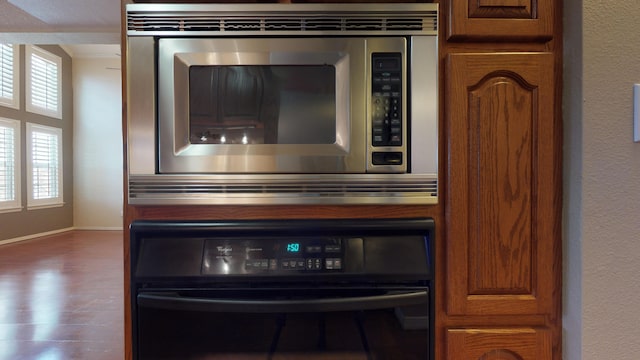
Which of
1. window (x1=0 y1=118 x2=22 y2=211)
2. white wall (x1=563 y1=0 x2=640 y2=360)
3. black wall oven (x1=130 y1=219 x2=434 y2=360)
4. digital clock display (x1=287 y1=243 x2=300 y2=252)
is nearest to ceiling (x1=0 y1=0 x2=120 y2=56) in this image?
black wall oven (x1=130 y1=219 x2=434 y2=360)

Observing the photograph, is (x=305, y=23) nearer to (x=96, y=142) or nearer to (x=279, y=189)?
(x=279, y=189)

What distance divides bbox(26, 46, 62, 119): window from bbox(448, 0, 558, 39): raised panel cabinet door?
752 cm

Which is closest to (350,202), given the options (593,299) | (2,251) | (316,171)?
(316,171)

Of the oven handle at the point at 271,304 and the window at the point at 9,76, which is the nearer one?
the oven handle at the point at 271,304

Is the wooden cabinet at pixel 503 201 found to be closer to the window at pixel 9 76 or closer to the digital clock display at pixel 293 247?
the digital clock display at pixel 293 247

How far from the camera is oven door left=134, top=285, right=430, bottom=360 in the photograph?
0.87 metres

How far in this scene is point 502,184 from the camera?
89 cm

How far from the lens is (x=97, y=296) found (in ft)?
10.1

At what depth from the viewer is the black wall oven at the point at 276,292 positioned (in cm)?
87

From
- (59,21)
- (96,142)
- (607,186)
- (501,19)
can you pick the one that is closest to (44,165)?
(96,142)

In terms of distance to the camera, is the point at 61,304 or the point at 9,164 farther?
the point at 9,164

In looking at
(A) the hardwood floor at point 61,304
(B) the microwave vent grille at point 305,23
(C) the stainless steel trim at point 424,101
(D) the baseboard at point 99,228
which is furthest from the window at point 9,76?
(C) the stainless steel trim at point 424,101

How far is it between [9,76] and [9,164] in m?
1.44

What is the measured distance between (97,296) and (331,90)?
3228 millimetres
